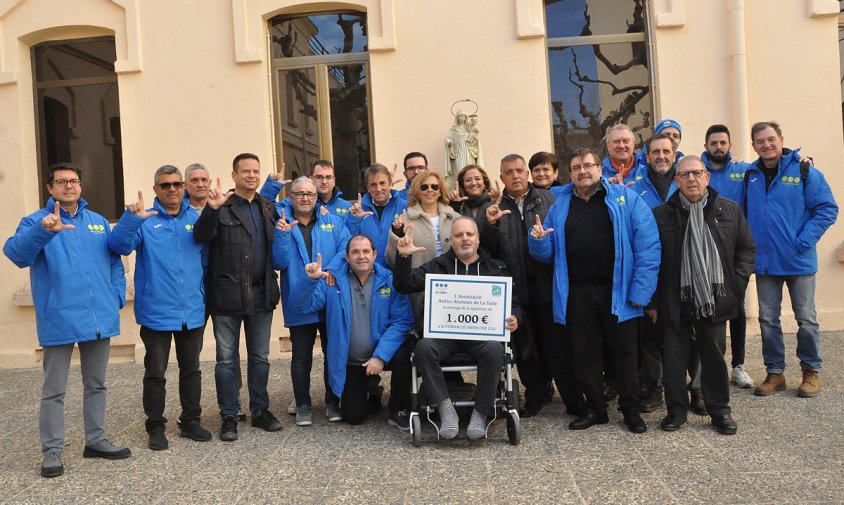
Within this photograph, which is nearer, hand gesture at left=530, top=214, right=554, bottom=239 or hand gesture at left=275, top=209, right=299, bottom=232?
hand gesture at left=530, top=214, right=554, bottom=239

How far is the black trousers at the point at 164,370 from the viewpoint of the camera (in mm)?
5172

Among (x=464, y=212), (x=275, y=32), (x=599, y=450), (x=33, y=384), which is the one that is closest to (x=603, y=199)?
(x=464, y=212)

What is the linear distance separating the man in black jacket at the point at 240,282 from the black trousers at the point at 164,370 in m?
0.17

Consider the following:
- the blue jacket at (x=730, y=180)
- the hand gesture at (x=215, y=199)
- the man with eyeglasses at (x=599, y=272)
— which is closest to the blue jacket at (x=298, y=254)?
the hand gesture at (x=215, y=199)

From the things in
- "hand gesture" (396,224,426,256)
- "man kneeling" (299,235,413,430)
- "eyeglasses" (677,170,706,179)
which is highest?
"eyeglasses" (677,170,706,179)

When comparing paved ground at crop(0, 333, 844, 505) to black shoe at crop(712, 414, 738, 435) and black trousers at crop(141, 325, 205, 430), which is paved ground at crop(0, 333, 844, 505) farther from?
black trousers at crop(141, 325, 205, 430)

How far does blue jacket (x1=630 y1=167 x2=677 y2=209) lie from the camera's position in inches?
226

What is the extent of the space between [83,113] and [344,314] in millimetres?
6018

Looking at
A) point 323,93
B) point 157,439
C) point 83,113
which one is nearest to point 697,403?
point 157,439

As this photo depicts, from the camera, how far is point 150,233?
5.15 metres

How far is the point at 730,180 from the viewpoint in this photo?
19.8ft

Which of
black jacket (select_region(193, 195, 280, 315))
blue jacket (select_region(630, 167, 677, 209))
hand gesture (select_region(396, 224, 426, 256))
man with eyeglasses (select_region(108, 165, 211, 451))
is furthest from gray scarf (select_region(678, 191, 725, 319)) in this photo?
man with eyeglasses (select_region(108, 165, 211, 451))

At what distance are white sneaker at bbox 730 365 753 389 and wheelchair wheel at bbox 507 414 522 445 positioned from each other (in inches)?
93.6

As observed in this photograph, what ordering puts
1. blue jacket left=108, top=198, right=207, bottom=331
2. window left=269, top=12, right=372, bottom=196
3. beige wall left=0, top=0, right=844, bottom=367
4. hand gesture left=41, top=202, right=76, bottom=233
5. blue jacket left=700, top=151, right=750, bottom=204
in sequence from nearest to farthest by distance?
hand gesture left=41, top=202, right=76, bottom=233 → blue jacket left=108, top=198, right=207, bottom=331 → blue jacket left=700, top=151, right=750, bottom=204 → beige wall left=0, top=0, right=844, bottom=367 → window left=269, top=12, right=372, bottom=196
